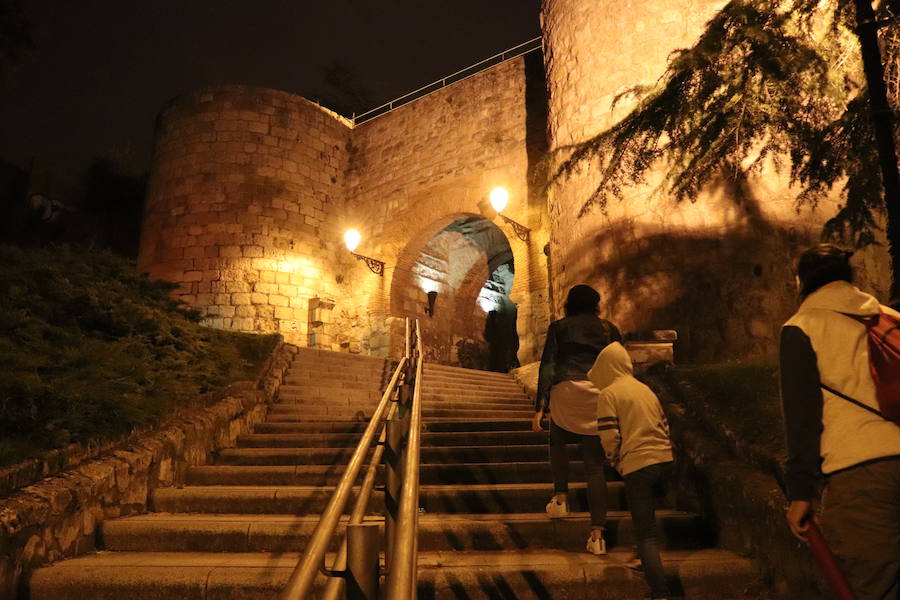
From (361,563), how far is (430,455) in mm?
3323

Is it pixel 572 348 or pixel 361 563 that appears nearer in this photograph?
pixel 361 563

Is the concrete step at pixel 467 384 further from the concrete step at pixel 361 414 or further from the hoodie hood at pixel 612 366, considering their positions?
the hoodie hood at pixel 612 366

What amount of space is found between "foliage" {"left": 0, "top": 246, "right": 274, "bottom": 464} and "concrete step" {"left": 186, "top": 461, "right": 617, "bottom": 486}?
0.65 metres

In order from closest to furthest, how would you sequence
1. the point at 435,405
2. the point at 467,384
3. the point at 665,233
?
1. the point at 435,405
2. the point at 665,233
3. the point at 467,384

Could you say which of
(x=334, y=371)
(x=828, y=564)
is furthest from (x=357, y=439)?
(x=828, y=564)

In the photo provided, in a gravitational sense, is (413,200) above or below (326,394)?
above

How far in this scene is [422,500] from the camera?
3.90m

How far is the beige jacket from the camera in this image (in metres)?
2.66

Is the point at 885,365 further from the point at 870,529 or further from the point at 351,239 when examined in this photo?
the point at 351,239

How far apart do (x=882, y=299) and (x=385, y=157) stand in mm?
11321

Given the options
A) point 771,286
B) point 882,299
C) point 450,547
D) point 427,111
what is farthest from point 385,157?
point 450,547

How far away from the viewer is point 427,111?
1416 cm

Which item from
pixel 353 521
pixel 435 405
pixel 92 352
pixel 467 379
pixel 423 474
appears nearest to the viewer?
pixel 353 521

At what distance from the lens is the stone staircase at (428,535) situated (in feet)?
9.07
